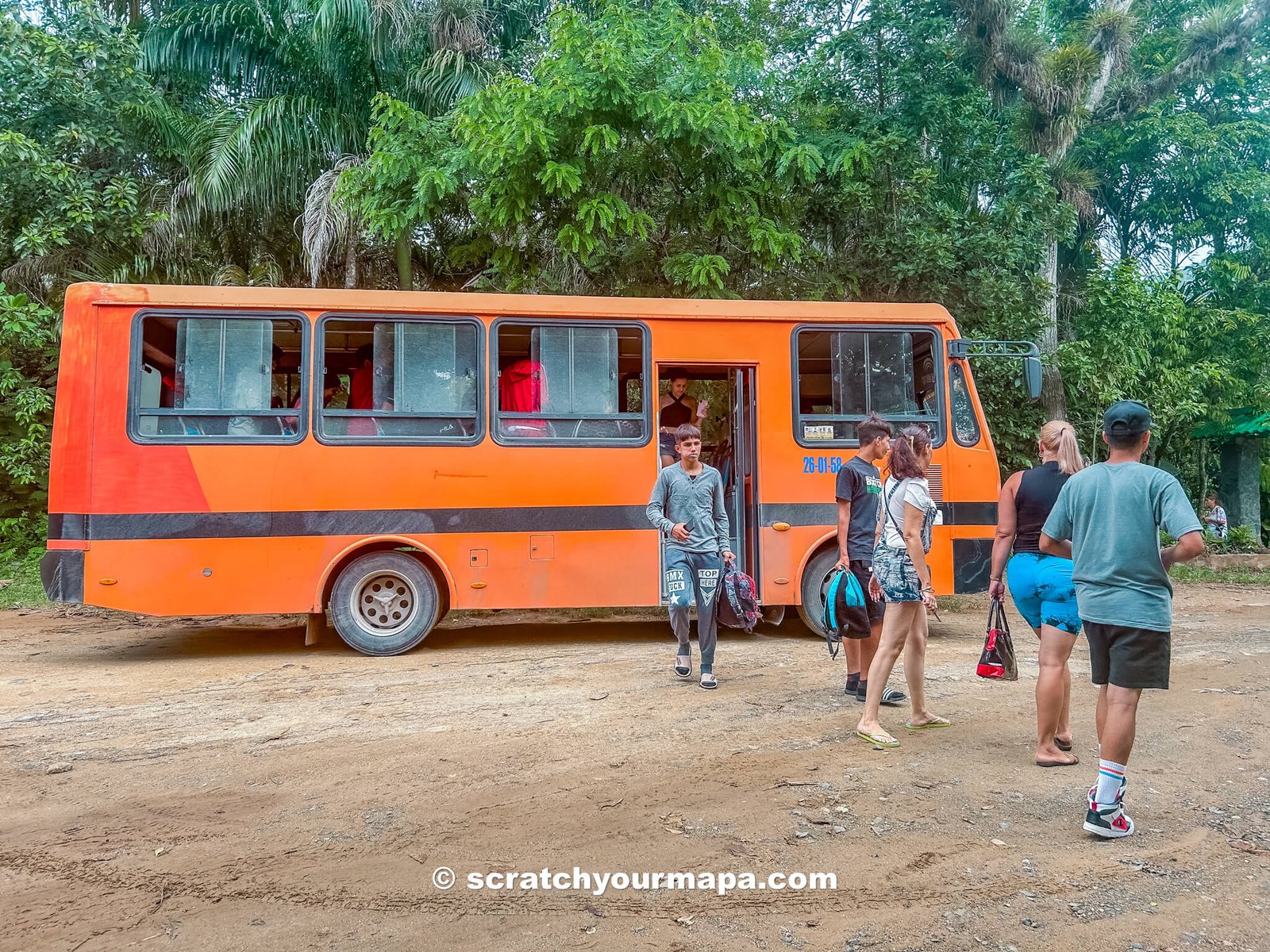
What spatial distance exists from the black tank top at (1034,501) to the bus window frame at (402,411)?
15.5 feet

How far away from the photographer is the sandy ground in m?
3.06

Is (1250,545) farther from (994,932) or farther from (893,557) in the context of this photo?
(994,932)

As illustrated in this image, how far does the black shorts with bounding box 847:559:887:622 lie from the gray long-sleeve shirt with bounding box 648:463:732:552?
0.89 meters

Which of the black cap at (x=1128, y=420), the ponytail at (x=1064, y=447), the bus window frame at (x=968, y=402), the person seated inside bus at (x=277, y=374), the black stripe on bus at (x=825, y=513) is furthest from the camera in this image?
the bus window frame at (x=968, y=402)

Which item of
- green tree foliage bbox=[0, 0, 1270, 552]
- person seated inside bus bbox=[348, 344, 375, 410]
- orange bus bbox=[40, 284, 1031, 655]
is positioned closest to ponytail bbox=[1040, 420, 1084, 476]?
orange bus bbox=[40, 284, 1031, 655]

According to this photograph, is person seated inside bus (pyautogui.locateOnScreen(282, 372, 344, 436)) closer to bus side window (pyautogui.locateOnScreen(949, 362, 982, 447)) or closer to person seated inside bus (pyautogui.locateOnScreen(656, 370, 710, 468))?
person seated inside bus (pyautogui.locateOnScreen(656, 370, 710, 468))

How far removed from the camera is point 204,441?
25.2 feet

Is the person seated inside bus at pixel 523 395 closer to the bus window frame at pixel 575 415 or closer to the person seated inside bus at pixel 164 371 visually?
the bus window frame at pixel 575 415

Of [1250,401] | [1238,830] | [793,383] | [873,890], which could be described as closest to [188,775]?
[873,890]

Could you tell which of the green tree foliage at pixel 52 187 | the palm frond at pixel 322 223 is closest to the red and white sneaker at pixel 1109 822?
the palm frond at pixel 322 223

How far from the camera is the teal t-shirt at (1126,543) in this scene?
370 cm

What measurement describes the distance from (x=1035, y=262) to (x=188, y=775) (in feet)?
41.7

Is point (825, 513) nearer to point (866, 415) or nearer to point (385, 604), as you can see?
point (866, 415)

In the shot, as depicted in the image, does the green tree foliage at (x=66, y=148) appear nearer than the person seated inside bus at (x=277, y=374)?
No
